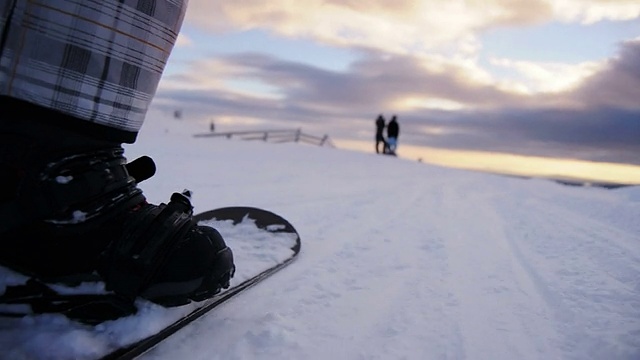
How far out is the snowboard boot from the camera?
79 centimetres

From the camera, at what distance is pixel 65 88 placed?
2.62 ft

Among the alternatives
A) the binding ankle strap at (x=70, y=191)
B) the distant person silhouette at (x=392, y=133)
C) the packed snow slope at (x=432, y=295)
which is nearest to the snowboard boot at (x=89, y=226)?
the binding ankle strap at (x=70, y=191)

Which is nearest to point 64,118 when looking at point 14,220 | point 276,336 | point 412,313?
point 14,220

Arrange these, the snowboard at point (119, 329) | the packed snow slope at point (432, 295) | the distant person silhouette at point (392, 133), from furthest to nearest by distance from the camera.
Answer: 1. the distant person silhouette at point (392, 133)
2. the packed snow slope at point (432, 295)
3. the snowboard at point (119, 329)

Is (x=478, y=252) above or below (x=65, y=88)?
below

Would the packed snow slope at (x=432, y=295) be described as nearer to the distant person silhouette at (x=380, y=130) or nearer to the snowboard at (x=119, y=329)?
the snowboard at (x=119, y=329)

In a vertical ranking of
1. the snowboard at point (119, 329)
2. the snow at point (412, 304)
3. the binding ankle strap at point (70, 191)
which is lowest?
the snowboard at point (119, 329)

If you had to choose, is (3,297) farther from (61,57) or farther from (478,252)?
(478,252)

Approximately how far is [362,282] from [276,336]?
1.52 ft

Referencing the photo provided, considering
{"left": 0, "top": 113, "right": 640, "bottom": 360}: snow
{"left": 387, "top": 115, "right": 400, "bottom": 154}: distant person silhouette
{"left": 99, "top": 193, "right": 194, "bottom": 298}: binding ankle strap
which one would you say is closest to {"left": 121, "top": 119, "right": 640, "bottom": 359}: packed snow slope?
{"left": 0, "top": 113, "right": 640, "bottom": 360}: snow

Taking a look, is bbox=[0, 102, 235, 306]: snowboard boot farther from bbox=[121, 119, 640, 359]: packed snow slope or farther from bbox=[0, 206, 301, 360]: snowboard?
bbox=[121, 119, 640, 359]: packed snow slope

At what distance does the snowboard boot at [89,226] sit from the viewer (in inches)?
31.0

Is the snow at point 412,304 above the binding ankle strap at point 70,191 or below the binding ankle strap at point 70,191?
below

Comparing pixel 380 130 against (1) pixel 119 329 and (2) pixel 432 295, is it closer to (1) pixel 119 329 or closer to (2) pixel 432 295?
(2) pixel 432 295
